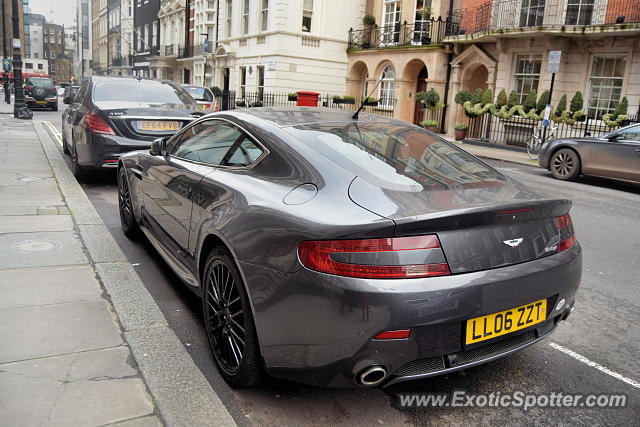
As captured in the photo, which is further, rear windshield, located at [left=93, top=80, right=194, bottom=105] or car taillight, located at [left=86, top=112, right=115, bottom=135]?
rear windshield, located at [left=93, top=80, right=194, bottom=105]

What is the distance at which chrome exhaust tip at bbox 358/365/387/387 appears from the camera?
2.30 meters

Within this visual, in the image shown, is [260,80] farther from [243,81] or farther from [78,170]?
[78,170]

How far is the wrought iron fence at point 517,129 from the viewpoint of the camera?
18766 mm

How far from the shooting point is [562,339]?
12.1 ft

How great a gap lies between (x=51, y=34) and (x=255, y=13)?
143m

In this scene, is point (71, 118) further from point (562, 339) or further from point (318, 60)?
point (318, 60)

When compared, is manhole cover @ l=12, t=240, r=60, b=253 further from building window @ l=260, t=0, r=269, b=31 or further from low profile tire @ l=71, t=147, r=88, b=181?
building window @ l=260, t=0, r=269, b=31

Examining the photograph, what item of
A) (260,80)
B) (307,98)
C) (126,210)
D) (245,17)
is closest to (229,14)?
(245,17)

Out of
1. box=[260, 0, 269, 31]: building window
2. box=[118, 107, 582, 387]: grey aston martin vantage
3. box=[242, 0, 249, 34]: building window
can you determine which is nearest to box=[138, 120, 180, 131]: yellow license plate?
box=[118, 107, 582, 387]: grey aston martin vantage

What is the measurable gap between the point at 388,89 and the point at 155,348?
27620 millimetres

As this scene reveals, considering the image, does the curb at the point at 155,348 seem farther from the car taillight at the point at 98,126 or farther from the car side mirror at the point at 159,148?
the car taillight at the point at 98,126

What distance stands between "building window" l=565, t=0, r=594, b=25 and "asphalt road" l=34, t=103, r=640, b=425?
1733cm

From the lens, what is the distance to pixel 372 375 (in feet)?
7.69

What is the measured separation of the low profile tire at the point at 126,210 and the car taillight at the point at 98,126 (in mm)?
2102
